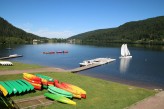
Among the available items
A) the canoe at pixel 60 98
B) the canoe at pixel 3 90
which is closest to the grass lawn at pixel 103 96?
the canoe at pixel 60 98

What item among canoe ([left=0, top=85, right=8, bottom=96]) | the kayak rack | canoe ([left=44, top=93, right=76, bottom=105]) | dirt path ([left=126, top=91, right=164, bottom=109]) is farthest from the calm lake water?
canoe ([left=0, top=85, right=8, bottom=96])

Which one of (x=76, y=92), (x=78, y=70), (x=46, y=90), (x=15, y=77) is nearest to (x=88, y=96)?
(x=76, y=92)

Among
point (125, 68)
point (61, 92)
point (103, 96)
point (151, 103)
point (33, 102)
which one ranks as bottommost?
point (125, 68)

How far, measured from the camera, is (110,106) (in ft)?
65.7

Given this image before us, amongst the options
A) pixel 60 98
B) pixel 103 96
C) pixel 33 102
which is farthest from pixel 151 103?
pixel 33 102

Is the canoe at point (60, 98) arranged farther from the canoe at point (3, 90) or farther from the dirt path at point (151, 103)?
the dirt path at point (151, 103)

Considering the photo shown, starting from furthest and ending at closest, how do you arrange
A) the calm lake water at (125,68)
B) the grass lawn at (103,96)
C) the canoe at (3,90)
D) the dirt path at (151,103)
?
the calm lake water at (125,68) < the canoe at (3,90) < the dirt path at (151,103) < the grass lawn at (103,96)

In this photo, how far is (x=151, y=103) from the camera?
69.9 feet

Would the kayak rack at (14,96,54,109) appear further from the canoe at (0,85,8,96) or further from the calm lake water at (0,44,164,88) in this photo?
the calm lake water at (0,44,164,88)

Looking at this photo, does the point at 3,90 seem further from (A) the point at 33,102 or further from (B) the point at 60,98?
(B) the point at 60,98

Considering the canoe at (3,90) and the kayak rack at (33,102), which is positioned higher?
the canoe at (3,90)

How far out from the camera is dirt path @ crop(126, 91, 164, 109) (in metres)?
20.0

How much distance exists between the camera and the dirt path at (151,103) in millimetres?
19953

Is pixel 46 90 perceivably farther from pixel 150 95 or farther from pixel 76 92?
pixel 150 95
